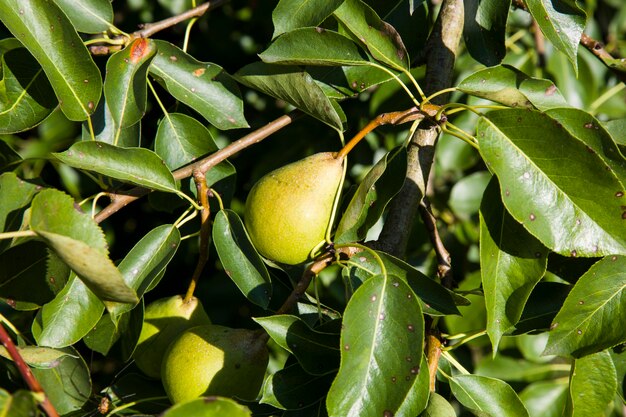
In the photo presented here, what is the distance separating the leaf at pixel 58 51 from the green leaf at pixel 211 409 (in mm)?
628

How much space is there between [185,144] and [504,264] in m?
0.61

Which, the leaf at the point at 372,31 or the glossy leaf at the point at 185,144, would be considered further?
the glossy leaf at the point at 185,144

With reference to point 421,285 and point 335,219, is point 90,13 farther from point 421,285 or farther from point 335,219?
point 421,285

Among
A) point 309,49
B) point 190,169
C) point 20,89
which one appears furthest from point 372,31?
point 20,89

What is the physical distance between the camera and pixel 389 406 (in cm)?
101

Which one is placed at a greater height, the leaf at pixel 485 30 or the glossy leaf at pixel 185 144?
A: the leaf at pixel 485 30

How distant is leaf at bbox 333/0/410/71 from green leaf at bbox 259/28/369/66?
0.03 meters

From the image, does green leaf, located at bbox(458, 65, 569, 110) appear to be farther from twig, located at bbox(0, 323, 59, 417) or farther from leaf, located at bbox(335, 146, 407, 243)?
twig, located at bbox(0, 323, 59, 417)

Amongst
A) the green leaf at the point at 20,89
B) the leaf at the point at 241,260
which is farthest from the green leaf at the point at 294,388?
the green leaf at the point at 20,89

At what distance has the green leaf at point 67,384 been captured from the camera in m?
1.31

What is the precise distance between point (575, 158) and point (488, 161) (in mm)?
119

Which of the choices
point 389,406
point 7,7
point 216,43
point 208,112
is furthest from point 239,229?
point 216,43

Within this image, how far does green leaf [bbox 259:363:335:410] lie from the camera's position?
1.14m

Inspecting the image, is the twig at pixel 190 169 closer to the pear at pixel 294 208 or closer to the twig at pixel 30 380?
the pear at pixel 294 208
